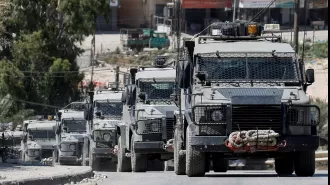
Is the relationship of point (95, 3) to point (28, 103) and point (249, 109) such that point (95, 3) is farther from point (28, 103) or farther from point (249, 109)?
point (249, 109)

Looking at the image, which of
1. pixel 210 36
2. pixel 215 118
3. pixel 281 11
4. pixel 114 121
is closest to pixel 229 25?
pixel 210 36

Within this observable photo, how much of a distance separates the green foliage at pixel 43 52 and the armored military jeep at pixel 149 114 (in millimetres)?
26716

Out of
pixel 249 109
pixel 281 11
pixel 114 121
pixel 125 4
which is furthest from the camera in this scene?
pixel 125 4

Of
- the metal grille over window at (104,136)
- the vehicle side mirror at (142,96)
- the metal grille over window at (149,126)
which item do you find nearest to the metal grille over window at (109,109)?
the metal grille over window at (104,136)

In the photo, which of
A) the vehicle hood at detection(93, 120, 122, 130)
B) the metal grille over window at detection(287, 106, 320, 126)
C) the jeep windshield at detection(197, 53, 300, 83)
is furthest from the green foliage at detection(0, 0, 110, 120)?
the metal grille over window at detection(287, 106, 320, 126)

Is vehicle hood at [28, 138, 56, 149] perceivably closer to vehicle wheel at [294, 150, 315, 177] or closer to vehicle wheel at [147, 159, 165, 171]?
vehicle wheel at [147, 159, 165, 171]

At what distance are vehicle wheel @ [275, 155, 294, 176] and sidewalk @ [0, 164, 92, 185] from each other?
4.38m

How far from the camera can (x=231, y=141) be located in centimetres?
2011

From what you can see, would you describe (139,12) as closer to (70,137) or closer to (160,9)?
(160,9)

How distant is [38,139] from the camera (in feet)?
150

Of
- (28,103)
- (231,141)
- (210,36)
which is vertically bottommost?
(28,103)

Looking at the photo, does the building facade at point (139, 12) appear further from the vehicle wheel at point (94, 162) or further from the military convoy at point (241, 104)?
the military convoy at point (241, 104)

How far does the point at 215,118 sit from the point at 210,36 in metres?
2.81

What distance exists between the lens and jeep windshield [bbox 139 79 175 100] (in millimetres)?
27000
